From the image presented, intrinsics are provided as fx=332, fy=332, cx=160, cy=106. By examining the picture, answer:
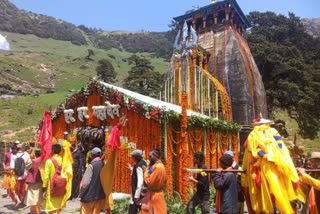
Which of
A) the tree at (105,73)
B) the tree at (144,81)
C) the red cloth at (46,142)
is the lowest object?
the red cloth at (46,142)

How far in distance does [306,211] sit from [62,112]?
32.7 ft

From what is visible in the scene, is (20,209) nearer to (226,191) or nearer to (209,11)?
(226,191)

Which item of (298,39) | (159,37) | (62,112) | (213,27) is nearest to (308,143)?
(298,39)

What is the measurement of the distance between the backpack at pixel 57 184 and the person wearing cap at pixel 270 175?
12.6ft

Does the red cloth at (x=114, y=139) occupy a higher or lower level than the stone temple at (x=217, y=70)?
lower

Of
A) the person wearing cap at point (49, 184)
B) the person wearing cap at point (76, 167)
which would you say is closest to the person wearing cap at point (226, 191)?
the person wearing cap at point (49, 184)

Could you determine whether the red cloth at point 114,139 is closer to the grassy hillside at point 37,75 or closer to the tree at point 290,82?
the grassy hillside at point 37,75

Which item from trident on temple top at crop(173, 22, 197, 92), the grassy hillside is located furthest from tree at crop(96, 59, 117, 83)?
trident on temple top at crop(173, 22, 197, 92)

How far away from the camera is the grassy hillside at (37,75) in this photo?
30.3m

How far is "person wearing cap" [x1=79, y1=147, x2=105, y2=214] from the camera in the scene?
6.03m

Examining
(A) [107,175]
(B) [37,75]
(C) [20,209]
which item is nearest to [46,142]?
(A) [107,175]

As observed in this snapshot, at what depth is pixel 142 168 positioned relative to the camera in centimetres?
639

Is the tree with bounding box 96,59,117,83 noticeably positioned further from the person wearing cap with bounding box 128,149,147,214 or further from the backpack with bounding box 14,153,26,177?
the person wearing cap with bounding box 128,149,147,214

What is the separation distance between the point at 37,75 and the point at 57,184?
48.5 m
